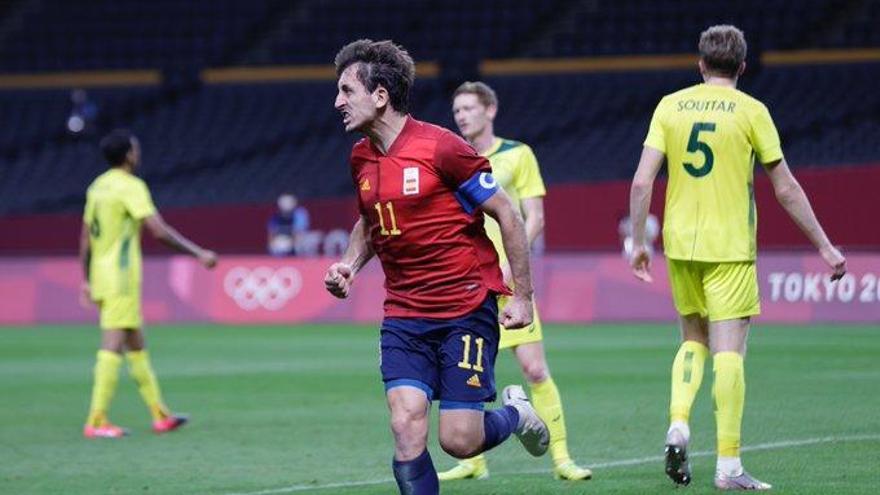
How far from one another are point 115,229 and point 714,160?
592cm

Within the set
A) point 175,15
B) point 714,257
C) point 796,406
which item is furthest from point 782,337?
point 175,15

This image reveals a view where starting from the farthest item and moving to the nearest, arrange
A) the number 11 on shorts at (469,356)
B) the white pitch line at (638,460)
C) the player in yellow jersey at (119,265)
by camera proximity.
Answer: the player in yellow jersey at (119,265) → the white pitch line at (638,460) → the number 11 on shorts at (469,356)

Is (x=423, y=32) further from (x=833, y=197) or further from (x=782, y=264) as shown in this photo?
(x=782, y=264)

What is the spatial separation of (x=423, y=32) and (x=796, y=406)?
24.1 metres

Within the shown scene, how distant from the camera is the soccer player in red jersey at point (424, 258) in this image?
729 cm

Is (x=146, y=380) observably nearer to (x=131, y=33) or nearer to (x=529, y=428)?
(x=529, y=428)

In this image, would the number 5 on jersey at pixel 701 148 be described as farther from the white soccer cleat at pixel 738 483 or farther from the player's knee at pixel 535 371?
the player's knee at pixel 535 371

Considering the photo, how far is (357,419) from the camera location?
43.1 ft

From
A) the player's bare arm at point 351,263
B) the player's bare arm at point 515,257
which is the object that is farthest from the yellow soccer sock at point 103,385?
the player's bare arm at point 515,257

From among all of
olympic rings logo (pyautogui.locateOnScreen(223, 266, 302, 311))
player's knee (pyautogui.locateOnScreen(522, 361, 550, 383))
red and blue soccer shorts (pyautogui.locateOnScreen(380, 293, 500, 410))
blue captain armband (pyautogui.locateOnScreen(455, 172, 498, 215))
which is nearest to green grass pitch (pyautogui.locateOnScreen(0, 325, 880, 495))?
player's knee (pyautogui.locateOnScreen(522, 361, 550, 383))

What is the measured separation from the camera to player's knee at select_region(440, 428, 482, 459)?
24.2 feet

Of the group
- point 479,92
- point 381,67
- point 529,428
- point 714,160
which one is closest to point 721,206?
point 714,160

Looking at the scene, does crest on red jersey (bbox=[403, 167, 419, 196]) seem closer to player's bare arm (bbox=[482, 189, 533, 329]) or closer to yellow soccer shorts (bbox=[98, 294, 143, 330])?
player's bare arm (bbox=[482, 189, 533, 329])

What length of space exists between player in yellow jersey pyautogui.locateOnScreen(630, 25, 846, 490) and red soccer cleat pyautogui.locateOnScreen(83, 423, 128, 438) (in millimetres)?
5216
